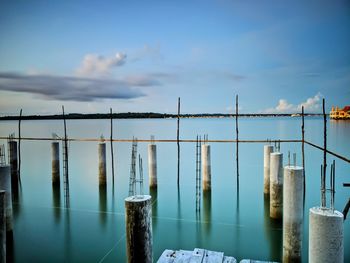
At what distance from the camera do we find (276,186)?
963 cm

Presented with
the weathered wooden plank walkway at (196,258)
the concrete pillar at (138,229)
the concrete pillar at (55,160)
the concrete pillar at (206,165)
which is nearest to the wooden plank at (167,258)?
the weathered wooden plank walkway at (196,258)

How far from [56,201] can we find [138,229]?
10.3 meters

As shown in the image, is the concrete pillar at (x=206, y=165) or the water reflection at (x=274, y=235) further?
the concrete pillar at (x=206, y=165)

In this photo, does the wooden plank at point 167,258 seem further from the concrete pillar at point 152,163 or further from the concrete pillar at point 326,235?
the concrete pillar at point 152,163

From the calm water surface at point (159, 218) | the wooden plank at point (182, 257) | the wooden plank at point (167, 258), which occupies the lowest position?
the calm water surface at point (159, 218)

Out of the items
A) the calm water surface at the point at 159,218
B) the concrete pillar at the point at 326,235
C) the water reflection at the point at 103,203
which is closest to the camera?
the concrete pillar at the point at 326,235

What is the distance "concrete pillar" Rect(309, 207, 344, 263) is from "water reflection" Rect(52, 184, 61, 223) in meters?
9.46

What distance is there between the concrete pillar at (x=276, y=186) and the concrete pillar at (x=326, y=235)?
18.6 ft

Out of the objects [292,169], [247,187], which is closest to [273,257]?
[292,169]

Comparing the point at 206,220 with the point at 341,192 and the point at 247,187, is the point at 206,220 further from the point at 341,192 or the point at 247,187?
the point at 341,192

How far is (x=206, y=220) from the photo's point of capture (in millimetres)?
10523

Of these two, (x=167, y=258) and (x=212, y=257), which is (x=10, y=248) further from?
(x=212, y=257)

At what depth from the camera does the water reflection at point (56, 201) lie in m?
11.1

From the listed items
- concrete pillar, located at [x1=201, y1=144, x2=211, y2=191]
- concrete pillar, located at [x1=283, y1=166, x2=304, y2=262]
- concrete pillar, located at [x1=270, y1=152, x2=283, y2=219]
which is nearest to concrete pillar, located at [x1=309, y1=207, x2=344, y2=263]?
concrete pillar, located at [x1=283, y1=166, x2=304, y2=262]
